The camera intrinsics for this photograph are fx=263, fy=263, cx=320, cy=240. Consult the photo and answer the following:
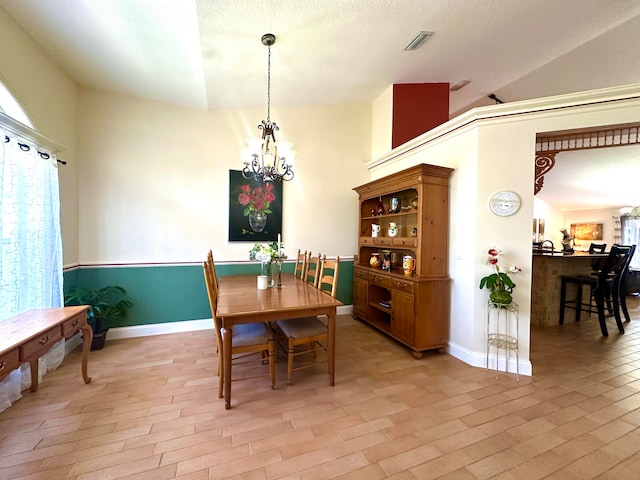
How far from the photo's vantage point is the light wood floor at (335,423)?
1.48 meters

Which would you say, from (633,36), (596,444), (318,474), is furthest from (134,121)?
(633,36)

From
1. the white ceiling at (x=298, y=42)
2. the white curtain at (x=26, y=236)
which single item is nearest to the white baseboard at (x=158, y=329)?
the white curtain at (x=26, y=236)

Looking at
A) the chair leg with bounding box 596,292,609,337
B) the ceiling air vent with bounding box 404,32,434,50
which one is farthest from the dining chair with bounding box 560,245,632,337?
the ceiling air vent with bounding box 404,32,434,50

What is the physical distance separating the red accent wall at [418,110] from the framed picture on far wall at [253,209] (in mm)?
1946

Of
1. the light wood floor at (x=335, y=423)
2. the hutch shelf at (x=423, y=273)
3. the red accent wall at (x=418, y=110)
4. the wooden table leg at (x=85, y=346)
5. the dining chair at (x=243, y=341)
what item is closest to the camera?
the light wood floor at (x=335, y=423)

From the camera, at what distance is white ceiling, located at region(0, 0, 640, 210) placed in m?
2.12

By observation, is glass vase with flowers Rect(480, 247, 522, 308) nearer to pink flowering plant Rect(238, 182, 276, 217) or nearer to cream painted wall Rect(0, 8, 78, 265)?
pink flowering plant Rect(238, 182, 276, 217)

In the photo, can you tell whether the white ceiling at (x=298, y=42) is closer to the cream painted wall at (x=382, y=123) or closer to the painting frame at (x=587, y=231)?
the cream painted wall at (x=382, y=123)

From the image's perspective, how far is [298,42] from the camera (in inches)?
100

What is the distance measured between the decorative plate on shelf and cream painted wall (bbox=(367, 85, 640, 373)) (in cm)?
5

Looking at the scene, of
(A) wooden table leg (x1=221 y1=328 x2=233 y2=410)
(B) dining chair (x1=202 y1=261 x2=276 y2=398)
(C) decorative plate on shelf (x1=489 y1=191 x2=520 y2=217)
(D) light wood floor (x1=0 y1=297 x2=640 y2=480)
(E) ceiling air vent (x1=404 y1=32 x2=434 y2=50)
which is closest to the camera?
(D) light wood floor (x1=0 y1=297 x2=640 y2=480)

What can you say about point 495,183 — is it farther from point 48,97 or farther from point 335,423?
point 48,97

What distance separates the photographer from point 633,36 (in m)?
3.04

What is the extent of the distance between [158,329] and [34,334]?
1841 mm
